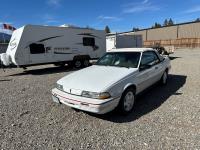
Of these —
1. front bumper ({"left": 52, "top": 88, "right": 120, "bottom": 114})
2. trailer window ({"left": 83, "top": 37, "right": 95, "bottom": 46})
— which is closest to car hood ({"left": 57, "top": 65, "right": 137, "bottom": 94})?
front bumper ({"left": 52, "top": 88, "right": 120, "bottom": 114})

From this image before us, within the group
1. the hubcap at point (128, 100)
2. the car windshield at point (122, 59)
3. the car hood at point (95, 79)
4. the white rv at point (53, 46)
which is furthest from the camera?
the white rv at point (53, 46)

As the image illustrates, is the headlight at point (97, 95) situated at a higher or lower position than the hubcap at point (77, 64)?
lower

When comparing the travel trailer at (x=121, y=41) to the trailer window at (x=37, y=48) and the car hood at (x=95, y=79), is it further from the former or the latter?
the car hood at (x=95, y=79)

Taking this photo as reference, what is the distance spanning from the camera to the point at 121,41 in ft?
70.7

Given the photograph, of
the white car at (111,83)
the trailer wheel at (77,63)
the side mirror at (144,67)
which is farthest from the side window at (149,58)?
the trailer wheel at (77,63)

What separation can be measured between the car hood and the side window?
0.78 metres

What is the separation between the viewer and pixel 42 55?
1230cm

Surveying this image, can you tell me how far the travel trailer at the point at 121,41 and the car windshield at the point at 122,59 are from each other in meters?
14.9

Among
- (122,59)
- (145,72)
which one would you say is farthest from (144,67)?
(122,59)

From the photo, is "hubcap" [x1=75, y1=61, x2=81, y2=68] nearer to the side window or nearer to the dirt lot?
the dirt lot

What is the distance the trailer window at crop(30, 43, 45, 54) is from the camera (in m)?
11.8

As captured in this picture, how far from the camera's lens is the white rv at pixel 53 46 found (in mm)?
11461

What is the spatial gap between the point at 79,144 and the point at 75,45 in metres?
11.0

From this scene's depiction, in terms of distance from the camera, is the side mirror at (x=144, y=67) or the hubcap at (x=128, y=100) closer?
the hubcap at (x=128, y=100)
